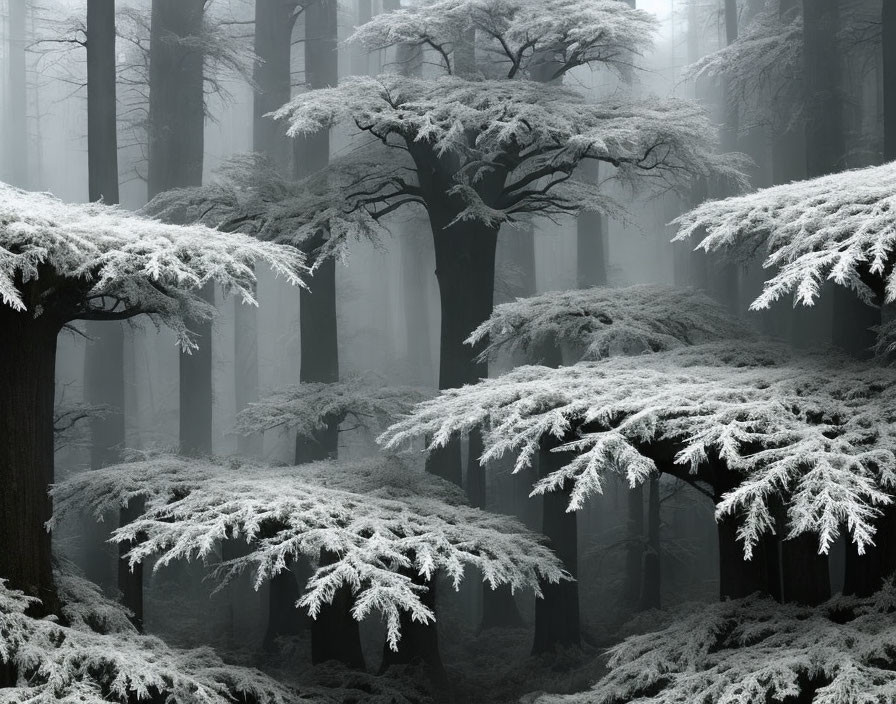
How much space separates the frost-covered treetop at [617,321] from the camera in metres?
10.0

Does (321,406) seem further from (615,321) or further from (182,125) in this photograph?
(182,125)

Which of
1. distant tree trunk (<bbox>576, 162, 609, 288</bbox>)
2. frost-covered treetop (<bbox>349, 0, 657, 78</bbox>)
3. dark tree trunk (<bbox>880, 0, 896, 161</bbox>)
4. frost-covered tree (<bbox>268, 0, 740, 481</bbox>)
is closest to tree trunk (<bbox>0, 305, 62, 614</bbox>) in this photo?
frost-covered tree (<bbox>268, 0, 740, 481</bbox>)

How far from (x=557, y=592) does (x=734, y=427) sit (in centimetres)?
756

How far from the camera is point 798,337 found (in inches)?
765

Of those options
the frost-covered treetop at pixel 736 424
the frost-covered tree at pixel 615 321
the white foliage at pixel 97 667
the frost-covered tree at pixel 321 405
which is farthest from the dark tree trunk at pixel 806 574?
the frost-covered tree at pixel 321 405

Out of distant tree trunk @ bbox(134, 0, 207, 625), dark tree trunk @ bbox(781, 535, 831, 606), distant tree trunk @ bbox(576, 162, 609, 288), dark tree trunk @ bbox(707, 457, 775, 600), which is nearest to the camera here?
dark tree trunk @ bbox(781, 535, 831, 606)

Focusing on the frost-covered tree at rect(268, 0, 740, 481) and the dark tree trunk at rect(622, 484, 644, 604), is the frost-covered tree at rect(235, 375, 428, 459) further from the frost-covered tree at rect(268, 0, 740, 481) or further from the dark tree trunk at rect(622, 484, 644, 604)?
the dark tree trunk at rect(622, 484, 644, 604)

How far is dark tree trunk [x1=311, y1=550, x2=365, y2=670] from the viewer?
10984 mm

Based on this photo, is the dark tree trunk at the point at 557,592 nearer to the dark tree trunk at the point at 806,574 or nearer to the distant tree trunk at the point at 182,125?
the dark tree trunk at the point at 806,574

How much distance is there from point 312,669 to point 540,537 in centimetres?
367

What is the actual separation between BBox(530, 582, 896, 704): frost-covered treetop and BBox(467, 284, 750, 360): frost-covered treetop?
368 cm

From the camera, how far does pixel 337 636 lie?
11.0 m

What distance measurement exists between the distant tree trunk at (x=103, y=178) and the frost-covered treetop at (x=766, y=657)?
11220 mm

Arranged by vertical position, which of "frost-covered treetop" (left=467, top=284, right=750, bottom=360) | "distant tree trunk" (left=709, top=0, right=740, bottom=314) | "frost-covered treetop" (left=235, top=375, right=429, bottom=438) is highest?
"distant tree trunk" (left=709, top=0, right=740, bottom=314)
